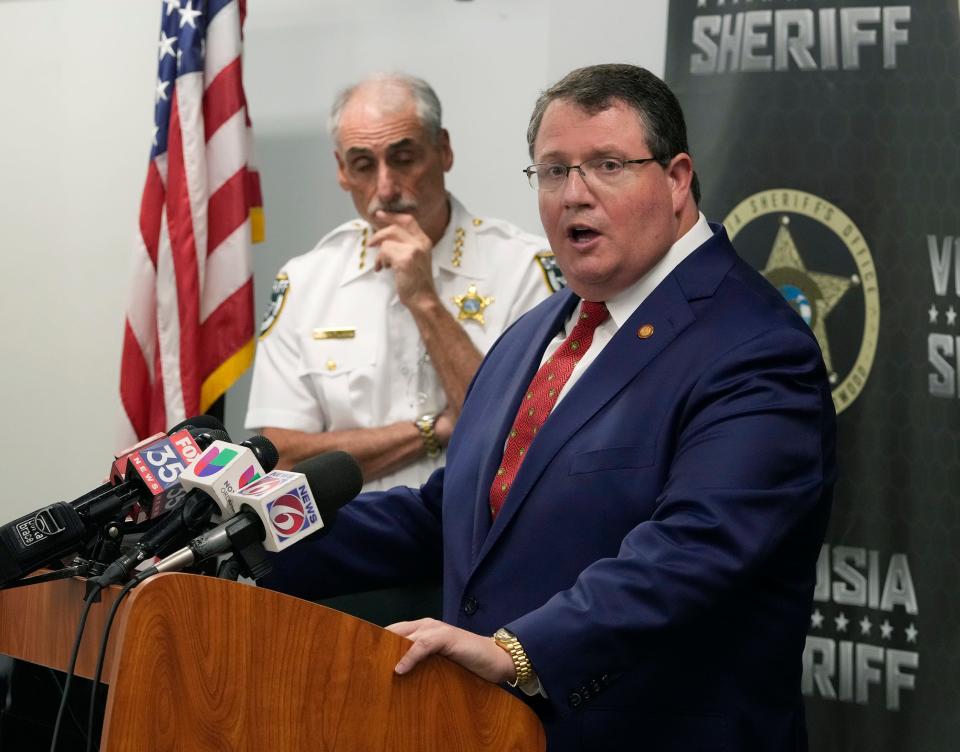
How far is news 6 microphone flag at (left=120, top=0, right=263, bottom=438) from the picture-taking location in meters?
3.79

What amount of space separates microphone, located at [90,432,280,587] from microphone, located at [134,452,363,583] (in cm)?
3

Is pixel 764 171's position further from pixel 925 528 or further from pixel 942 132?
pixel 925 528

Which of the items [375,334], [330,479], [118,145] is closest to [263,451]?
[330,479]

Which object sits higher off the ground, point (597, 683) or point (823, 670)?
point (597, 683)

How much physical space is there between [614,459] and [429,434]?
141cm

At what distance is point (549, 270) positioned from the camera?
11.0ft

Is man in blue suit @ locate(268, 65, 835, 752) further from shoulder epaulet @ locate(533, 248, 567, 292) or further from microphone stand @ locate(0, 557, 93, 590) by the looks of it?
shoulder epaulet @ locate(533, 248, 567, 292)

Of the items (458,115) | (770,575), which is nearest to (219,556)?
(770,575)

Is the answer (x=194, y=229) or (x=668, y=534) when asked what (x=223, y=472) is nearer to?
(x=668, y=534)

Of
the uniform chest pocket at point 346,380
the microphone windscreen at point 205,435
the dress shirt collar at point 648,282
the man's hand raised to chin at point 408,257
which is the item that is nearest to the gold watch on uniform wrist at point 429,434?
the uniform chest pocket at point 346,380

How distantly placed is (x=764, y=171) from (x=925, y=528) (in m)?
0.96

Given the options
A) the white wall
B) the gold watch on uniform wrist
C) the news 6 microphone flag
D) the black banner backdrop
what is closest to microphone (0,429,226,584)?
the gold watch on uniform wrist

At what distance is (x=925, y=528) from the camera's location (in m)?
2.99

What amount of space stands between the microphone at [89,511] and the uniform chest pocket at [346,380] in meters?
1.75
